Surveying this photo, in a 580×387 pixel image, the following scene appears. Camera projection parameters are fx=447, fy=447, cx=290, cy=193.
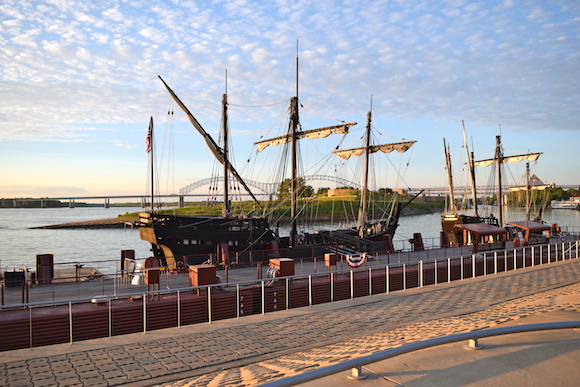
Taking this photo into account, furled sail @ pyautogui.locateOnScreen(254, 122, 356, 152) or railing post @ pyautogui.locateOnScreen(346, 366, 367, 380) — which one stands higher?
furled sail @ pyautogui.locateOnScreen(254, 122, 356, 152)

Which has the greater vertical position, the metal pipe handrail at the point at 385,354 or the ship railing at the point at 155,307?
the metal pipe handrail at the point at 385,354

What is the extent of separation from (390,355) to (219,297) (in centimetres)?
1185

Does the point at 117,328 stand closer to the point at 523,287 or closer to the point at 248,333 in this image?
the point at 248,333

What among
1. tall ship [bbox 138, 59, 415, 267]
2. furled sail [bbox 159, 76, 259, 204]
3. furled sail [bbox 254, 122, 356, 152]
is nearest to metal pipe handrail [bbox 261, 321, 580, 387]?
tall ship [bbox 138, 59, 415, 267]

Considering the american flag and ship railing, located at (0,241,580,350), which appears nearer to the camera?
ship railing, located at (0,241,580,350)

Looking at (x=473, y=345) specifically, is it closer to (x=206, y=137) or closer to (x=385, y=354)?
(x=385, y=354)

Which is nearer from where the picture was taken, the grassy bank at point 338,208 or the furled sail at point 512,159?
the furled sail at point 512,159

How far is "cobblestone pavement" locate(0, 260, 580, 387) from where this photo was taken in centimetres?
800

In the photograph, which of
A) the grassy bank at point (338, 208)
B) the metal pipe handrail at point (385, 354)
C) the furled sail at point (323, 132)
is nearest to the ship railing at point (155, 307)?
the metal pipe handrail at point (385, 354)

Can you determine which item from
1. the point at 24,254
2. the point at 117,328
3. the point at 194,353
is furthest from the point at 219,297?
the point at 24,254

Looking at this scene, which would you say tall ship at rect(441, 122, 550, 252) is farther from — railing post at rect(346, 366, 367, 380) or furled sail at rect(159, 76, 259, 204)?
railing post at rect(346, 366, 367, 380)

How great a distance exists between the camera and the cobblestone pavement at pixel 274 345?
8.00m

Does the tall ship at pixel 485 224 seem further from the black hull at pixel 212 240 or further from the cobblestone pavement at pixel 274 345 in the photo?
the cobblestone pavement at pixel 274 345

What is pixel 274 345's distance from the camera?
9.83 m
